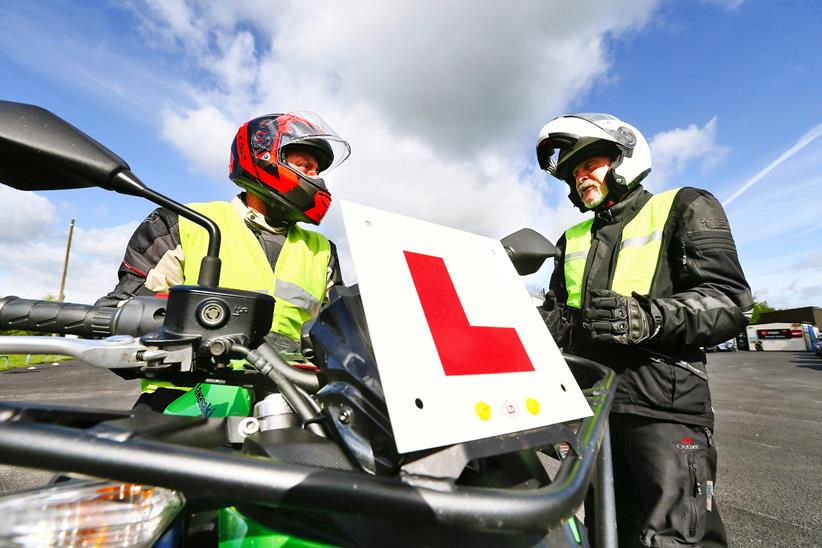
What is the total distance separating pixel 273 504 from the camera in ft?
1.82

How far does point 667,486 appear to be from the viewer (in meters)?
1.89

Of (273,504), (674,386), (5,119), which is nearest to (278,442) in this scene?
(273,504)

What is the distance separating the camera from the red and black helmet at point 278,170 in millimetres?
2430

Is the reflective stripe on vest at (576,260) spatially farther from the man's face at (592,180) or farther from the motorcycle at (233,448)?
the motorcycle at (233,448)

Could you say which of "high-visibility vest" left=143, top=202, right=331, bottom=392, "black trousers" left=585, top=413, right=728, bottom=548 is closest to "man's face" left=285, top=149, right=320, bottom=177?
"high-visibility vest" left=143, top=202, right=331, bottom=392

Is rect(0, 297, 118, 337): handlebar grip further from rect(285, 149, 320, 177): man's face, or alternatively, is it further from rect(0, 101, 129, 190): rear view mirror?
rect(285, 149, 320, 177): man's face

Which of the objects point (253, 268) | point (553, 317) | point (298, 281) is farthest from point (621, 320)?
point (253, 268)

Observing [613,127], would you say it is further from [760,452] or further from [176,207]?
[760,452]

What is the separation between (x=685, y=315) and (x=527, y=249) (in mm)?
1032

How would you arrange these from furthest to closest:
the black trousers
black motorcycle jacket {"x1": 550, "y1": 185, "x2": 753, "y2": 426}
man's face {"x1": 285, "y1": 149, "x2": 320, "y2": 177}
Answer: man's face {"x1": 285, "y1": 149, "x2": 320, "y2": 177} < black motorcycle jacket {"x1": 550, "y1": 185, "x2": 753, "y2": 426} < the black trousers

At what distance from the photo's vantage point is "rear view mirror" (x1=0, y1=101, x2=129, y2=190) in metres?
0.81

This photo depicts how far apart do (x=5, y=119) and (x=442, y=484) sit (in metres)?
1.00

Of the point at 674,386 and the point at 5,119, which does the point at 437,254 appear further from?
the point at 674,386

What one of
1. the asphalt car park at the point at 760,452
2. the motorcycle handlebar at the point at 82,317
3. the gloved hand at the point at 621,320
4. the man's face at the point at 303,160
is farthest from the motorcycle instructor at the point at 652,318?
the asphalt car park at the point at 760,452
